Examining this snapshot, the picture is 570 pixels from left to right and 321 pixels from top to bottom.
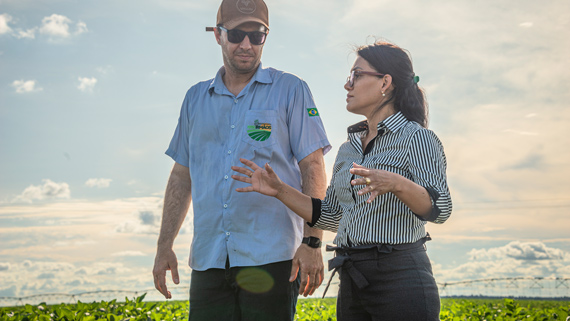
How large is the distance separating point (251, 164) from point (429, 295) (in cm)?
129

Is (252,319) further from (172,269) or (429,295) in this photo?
(429,295)

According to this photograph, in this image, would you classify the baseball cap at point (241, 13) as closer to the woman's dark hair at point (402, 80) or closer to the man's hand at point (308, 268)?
the woman's dark hair at point (402, 80)

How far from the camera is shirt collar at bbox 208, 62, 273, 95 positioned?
4.21m

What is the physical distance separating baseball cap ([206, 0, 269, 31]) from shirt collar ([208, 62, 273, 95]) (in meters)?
0.37

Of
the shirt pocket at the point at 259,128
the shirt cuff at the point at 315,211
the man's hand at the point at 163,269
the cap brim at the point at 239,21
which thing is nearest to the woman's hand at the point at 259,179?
the shirt cuff at the point at 315,211

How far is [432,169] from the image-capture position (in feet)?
9.87

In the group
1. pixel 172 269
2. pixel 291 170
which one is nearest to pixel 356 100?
pixel 291 170

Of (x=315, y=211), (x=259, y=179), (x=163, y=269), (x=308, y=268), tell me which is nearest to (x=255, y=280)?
(x=308, y=268)

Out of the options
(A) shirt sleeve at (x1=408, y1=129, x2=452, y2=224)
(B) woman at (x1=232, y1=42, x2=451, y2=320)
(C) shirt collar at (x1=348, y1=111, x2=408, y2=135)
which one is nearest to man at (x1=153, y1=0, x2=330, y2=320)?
(B) woman at (x1=232, y1=42, x2=451, y2=320)

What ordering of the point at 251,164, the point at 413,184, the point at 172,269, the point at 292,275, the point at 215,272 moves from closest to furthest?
the point at 413,184 → the point at 251,164 → the point at 292,275 → the point at 215,272 → the point at 172,269

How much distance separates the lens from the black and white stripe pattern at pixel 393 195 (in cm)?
299

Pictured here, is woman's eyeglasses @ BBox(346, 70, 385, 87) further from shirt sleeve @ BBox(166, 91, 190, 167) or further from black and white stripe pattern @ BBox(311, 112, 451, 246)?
shirt sleeve @ BBox(166, 91, 190, 167)

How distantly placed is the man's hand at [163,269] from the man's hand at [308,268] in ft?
3.80

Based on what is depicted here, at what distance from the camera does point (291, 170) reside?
13.0 feet
